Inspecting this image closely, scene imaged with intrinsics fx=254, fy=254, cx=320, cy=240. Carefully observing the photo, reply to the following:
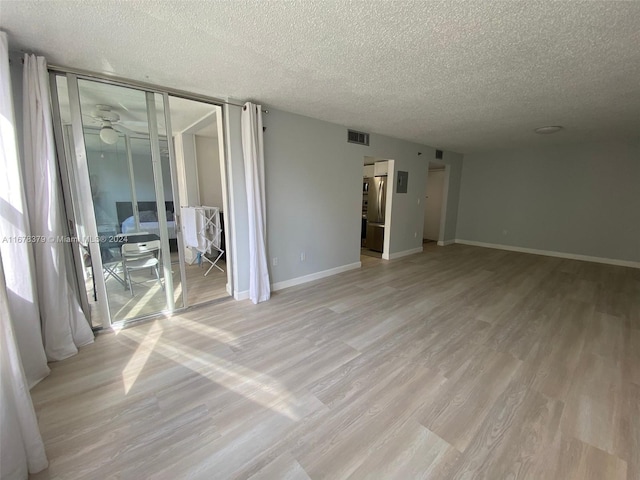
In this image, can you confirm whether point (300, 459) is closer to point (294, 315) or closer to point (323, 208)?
point (294, 315)

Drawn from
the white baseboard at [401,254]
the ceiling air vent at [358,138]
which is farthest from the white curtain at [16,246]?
the white baseboard at [401,254]

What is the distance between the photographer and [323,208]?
13.4 feet

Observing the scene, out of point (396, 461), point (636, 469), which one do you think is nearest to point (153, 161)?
point (396, 461)

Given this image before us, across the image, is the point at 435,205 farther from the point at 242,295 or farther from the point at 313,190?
the point at 242,295

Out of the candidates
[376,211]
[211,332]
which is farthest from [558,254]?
[211,332]

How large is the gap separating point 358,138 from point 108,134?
3.41 meters

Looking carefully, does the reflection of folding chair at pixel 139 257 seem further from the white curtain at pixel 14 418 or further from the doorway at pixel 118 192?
the white curtain at pixel 14 418

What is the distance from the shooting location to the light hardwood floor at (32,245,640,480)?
135cm

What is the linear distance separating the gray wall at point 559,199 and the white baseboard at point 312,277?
4288 millimetres

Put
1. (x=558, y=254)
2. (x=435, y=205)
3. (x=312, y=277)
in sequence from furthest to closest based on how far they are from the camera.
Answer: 1. (x=435, y=205)
2. (x=558, y=254)
3. (x=312, y=277)

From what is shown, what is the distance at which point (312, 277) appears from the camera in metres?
4.14

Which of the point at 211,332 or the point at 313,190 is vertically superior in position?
the point at 313,190

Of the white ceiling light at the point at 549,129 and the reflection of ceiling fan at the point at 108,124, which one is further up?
the white ceiling light at the point at 549,129

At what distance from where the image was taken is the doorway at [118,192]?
235 centimetres
